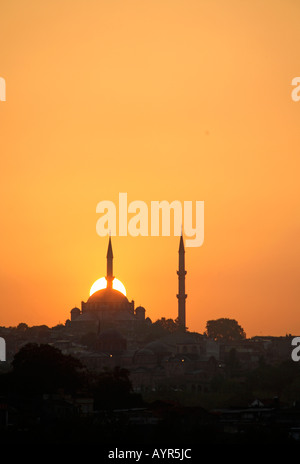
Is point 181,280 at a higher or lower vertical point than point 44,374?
higher

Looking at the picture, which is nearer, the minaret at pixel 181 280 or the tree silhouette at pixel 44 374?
the tree silhouette at pixel 44 374

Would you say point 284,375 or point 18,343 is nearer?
point 284,375

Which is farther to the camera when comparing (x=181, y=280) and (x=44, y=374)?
(x=181, y=280)

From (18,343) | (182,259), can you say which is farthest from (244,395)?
(18,343)

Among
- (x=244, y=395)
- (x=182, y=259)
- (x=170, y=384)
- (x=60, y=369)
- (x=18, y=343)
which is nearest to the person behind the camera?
(x=60, y=369)

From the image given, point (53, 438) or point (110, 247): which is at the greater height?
point (110, 247)

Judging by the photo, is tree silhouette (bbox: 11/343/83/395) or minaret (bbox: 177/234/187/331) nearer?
tree silhouette (bbox: 11/343/83/395)

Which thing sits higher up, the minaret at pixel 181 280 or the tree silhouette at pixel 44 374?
the minaret at pixel 181 280

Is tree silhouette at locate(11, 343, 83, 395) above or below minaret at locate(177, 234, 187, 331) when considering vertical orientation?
below
